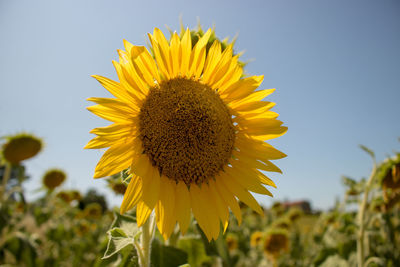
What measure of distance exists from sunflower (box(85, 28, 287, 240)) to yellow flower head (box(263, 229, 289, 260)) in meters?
3.78

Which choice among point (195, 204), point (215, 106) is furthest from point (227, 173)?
point (215, 106)

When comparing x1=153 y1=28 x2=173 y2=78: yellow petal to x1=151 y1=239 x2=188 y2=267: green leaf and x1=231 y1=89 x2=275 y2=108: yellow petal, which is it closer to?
x1=231 y1=89 x2=275 y2=108: yellow petal

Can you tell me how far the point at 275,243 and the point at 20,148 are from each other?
4872 mm

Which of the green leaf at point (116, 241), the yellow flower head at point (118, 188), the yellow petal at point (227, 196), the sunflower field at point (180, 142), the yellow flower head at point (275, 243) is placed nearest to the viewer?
the green leaf at point (116, 241)

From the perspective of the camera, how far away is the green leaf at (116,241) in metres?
1.21

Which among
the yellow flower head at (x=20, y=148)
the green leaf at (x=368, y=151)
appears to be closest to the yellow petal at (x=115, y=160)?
the green leaf at (x=368, y=151)

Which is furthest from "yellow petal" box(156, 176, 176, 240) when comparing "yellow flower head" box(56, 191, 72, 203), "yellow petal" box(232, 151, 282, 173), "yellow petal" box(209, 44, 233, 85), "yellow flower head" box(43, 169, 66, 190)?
"yellow flower head" box(56, 191, 72, 203)

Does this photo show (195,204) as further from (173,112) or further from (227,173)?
(173,112)

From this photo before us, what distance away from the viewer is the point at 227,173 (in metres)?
1.68

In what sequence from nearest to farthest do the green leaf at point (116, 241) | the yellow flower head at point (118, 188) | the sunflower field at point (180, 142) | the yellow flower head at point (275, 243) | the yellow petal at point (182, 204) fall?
the green leaf at point (116, 241), the sunflower field at point (180, 142), the yellow petal at point (182, 204), the yellow flower head at point (118, 188), the yellow flower head at point (275, 243)

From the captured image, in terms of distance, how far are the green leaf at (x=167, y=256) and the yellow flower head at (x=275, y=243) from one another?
3.71 meters

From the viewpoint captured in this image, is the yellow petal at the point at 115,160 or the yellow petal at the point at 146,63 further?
the yellow petal at the point at 146,63

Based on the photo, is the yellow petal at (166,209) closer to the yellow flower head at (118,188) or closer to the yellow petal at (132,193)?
the yellow petal at (132,193)

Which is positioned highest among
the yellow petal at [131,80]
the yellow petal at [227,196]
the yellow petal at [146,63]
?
the yellow petal at [146,63]
